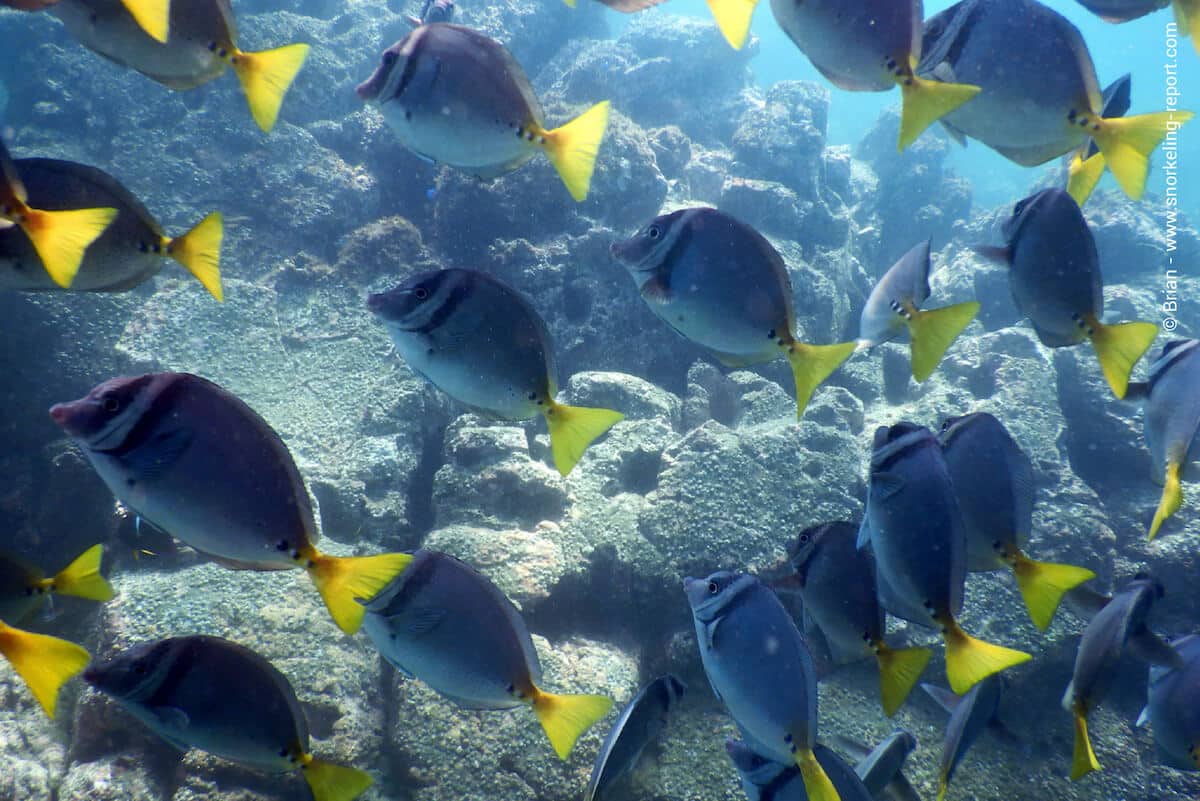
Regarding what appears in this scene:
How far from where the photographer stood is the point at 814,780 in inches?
63.2

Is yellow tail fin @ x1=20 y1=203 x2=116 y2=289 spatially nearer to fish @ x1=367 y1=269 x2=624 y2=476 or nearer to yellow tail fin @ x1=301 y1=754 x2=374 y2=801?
fish @ x1=367 y1=269 x2=624 y2=476

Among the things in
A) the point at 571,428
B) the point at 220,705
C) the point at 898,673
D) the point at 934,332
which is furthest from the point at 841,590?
the point at 220,705

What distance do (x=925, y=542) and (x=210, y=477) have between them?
6.49 feet

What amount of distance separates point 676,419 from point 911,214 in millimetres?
10803

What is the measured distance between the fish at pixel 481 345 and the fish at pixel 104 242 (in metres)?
0.53

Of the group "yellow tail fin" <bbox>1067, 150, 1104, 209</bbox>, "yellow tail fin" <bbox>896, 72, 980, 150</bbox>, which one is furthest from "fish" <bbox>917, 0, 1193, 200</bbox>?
"yellow tail fin" <bbox>896, 72, 980, 150</bbox>

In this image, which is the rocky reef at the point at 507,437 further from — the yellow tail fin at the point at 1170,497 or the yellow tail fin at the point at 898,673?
the yellow tail fin at the point at 1170,497

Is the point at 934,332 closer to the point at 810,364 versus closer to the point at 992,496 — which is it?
the point at 810,364

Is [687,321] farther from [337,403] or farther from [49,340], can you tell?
[49,340]

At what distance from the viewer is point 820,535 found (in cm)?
208

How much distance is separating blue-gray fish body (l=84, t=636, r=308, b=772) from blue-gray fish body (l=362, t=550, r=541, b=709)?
13.4 inches

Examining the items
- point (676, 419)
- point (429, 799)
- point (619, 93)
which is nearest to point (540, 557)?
point (429, 799)

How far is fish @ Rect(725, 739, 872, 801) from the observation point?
187 cm

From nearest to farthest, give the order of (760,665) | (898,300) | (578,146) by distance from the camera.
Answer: (760,665) → (578,146) → (898,300)
